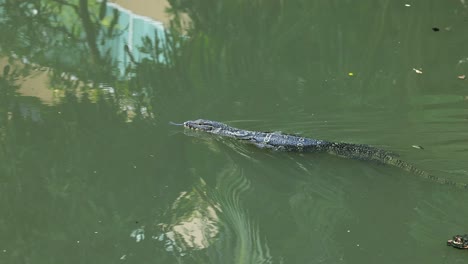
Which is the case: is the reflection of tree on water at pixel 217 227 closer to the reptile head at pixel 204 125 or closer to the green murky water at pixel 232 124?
the green murky water at pixel 232 124

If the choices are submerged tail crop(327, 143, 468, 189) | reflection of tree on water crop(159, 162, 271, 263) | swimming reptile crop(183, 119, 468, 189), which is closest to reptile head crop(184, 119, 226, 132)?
swimming reptile crop(183, 119, 468, 189)

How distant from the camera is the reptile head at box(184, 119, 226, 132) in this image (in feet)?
15.7

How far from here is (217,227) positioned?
400 cm

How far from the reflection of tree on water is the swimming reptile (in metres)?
0.41

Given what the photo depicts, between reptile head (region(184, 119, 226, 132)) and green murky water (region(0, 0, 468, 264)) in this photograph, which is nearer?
green murky water (region(0, 0, 468, 264))

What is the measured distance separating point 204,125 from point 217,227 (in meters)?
1.07

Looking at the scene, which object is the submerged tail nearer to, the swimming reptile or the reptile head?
the swimming reptile

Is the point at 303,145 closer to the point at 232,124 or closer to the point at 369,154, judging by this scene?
the point at 369,154

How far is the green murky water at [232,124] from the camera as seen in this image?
3.87 metres

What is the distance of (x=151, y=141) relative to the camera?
185 inches

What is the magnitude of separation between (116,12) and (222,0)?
1.30 metres

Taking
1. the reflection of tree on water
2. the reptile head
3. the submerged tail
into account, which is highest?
the reptile head

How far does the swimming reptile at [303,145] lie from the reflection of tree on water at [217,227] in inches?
16.2

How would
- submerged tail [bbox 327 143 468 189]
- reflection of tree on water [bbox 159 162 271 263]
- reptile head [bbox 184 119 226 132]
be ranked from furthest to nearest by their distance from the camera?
reptile head [bbox 184 119 226 132] < submerged tail [bbox 327 143 468 189] < reflection of tree on water [bbox 159 162 271 263]
